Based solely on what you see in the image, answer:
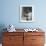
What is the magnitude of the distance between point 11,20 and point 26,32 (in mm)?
780

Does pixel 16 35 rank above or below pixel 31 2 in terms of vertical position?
below

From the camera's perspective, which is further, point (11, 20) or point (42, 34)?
point (11, 20)

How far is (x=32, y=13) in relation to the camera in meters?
3.83

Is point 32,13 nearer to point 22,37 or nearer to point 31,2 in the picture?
point 31,2

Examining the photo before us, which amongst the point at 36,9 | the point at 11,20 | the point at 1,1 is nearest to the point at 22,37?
the point at 11,20

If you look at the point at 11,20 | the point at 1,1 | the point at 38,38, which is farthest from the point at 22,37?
the point at 1,1

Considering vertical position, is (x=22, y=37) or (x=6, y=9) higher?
(x=6, y=9)

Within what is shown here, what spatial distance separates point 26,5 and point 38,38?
3.75 ft

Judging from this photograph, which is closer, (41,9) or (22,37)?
(22,37)

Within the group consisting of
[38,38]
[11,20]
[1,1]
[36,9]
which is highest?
[1,1]

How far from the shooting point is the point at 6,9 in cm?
384

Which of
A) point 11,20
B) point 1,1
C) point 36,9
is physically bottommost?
point 11,20

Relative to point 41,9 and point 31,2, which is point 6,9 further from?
point 41,9

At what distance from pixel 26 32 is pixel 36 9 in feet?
3.03
